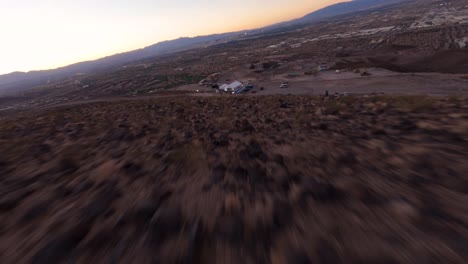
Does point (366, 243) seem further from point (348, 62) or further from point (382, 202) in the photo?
point (348, 62)

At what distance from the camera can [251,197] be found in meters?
4.32

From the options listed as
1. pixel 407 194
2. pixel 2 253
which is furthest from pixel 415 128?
pixel 2 253

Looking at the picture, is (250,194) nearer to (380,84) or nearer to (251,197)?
(251,197)

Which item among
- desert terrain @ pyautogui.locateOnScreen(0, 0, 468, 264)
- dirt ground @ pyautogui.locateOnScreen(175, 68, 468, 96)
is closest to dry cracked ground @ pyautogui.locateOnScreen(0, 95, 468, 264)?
desert terrain @ pyautogui.locateOnScreen(0, 0, 468, 264)

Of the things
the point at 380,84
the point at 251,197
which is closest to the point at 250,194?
the point at 251,197

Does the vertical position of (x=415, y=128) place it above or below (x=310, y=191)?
below

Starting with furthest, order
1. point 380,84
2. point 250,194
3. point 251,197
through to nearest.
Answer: point 380,84
point 250,194
point 251,197

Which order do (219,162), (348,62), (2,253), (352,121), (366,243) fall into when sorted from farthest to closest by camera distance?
(348,62), (352,121), (219,162), (2,253), (366,243)

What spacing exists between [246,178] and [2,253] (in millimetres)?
4216

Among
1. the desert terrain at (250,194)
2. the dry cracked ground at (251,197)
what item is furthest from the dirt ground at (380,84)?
the dry cracked ground at (251,197)

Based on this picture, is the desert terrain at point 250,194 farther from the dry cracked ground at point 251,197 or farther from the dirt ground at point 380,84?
the dirt ground at point 380,84

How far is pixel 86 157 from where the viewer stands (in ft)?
23.4

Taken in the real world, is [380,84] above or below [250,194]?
below

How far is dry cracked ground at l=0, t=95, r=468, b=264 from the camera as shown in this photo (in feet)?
10.00
